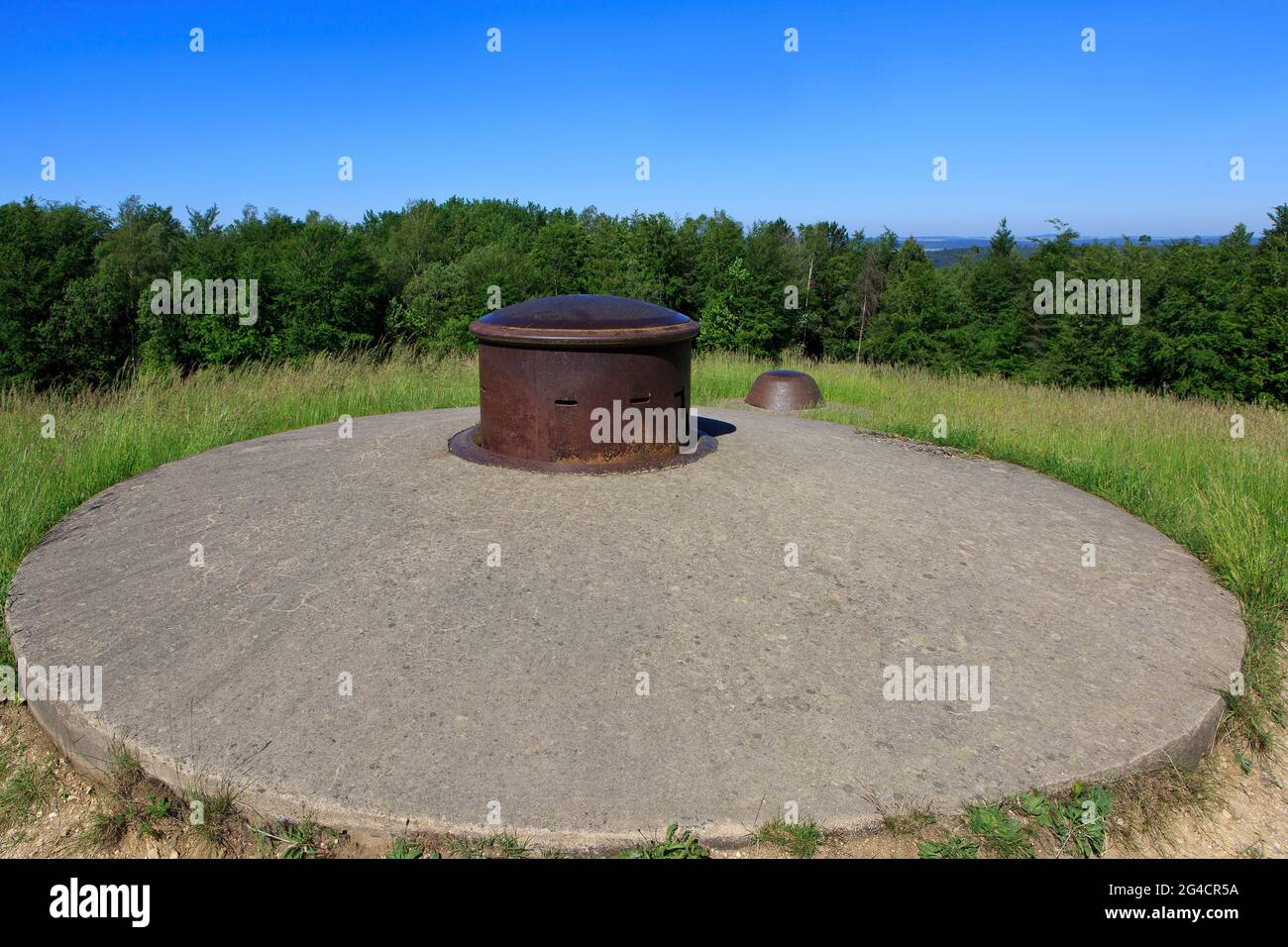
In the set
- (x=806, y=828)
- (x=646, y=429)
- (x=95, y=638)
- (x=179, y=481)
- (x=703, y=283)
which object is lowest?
(x=806, y=828)

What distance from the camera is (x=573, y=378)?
563 cm

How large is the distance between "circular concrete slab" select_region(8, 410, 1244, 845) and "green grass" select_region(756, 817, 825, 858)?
62mm

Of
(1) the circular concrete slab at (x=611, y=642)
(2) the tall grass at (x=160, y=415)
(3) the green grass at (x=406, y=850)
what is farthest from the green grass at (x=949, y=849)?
(2) the tall grass at (x=160, y=415)

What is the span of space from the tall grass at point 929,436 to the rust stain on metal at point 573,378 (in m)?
3.14

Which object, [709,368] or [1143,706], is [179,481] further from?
[709,368]

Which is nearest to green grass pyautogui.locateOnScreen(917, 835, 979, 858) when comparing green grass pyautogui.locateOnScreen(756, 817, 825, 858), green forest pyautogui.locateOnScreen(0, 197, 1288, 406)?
green grass pyautogui.locateOnScreen(756, 817, 825, 858)

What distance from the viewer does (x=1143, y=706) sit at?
3572mm

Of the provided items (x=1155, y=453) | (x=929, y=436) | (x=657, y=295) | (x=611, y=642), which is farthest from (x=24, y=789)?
(x=657, y=295)

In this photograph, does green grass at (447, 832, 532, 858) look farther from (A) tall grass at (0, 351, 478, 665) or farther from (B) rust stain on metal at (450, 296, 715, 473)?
(B) rust stain on metal at (450, 296, 715, 473)

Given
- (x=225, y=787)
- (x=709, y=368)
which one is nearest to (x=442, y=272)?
(x=709, y=368)

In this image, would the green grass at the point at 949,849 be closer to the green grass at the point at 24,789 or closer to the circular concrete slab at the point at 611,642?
the circular concrete slab at the point at 611,642

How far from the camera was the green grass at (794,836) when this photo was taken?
2.77m

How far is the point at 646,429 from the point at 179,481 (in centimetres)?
358

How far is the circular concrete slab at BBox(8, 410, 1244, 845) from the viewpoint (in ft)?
9.93
